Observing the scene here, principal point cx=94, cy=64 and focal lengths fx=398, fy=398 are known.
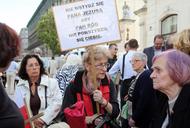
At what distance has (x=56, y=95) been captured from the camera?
5184 mm

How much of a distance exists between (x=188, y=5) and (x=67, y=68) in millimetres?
15769

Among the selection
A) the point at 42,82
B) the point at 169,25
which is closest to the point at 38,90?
the point at 42,82

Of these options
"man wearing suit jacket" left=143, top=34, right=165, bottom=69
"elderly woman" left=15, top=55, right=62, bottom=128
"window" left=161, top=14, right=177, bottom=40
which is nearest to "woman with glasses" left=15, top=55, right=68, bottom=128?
"elderly woman" left=15, top=55, right=62, bottom=128

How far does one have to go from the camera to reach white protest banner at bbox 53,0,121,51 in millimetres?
4523

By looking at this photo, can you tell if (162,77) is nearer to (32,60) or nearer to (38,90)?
(38,90)

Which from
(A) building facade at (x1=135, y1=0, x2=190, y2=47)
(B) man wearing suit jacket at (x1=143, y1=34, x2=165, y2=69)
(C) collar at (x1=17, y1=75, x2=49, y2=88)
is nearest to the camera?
(C) collar at (x1=17, y1=75, x2=49, y2=88)

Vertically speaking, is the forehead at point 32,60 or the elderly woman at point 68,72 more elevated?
the forehead at point 32,60

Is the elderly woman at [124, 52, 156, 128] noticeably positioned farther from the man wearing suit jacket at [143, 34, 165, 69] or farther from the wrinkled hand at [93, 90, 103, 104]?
the man wearing suit jacket at [143, 34, 165, 69]

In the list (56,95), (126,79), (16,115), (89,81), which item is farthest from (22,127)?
(126,79)

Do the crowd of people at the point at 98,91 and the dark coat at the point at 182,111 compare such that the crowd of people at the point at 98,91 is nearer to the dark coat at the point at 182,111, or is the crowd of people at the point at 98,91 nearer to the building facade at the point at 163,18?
the dark coat at the point at 182,111

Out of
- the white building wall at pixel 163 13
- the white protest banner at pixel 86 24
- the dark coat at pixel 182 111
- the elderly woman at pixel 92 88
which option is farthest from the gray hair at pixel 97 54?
the white building wall at pixel 163 13

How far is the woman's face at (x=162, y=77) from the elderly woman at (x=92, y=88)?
0.89 meters

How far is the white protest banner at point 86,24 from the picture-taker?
4.52 meters

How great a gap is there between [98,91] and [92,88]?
6.4 inches
